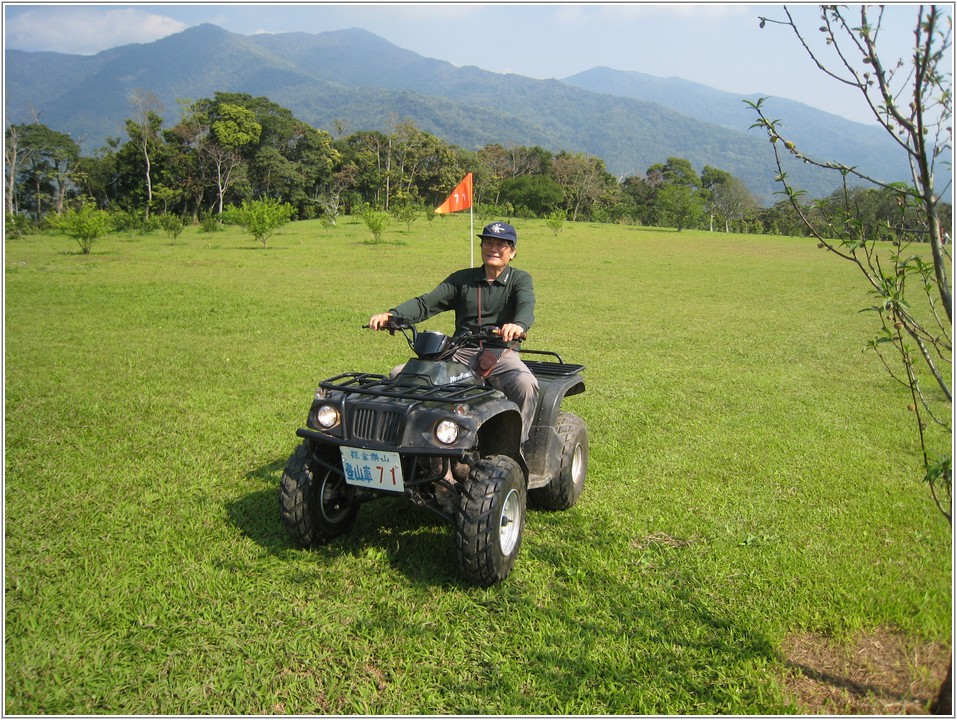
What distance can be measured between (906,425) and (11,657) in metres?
7.35

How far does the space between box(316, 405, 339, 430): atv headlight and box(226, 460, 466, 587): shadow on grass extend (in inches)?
31.9

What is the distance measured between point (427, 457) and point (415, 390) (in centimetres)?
36

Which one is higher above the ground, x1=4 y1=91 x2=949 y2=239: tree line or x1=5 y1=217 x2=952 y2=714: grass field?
x1=4 y1=91 x2=949 y2=239: tree line

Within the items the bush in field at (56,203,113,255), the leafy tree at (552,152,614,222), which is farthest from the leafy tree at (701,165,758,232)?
the bush in field at (56,203,113,255)

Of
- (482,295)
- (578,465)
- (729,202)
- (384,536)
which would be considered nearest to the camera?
(384,536)

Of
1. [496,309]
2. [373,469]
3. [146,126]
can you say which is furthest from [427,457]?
[146,126]

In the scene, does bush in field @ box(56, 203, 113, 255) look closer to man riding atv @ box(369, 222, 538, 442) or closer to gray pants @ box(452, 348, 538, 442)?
man riding atv @ box(369, 222, 538, 442)

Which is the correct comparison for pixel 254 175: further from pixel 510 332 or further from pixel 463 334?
pixel 510 332

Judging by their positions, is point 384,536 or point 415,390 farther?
point 384,536

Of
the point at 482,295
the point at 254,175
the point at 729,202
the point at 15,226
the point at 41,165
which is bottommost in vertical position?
the point at 15,226

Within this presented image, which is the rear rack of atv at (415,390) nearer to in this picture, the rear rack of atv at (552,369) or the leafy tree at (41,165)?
the rear rack of atv at (552,369)

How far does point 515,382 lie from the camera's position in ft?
13.3

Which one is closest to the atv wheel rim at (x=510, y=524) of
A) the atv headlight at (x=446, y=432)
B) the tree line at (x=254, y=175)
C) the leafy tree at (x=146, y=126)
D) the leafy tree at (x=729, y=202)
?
the atv headlight at (x=446, y=432)

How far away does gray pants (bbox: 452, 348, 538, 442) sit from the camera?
4.05 metres
